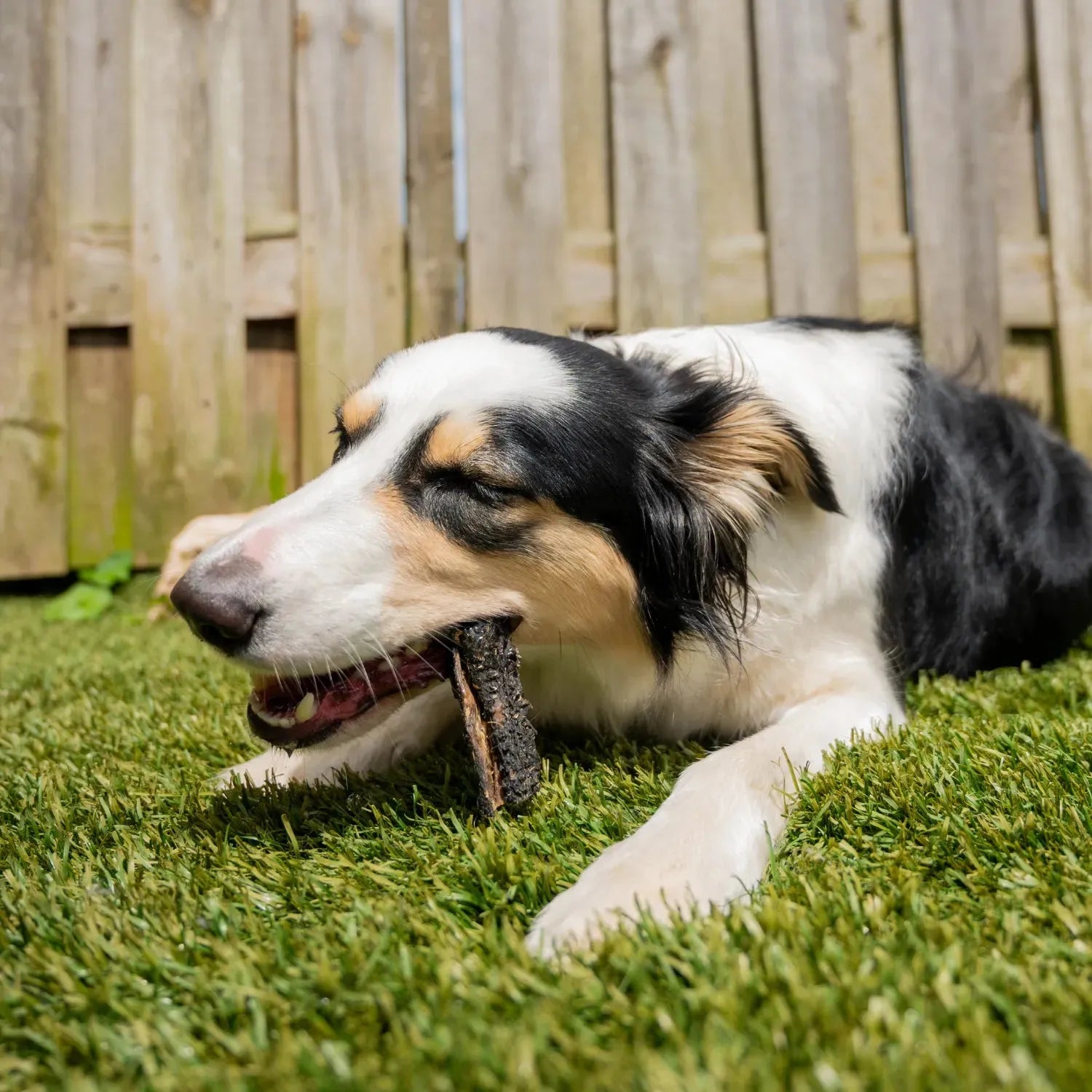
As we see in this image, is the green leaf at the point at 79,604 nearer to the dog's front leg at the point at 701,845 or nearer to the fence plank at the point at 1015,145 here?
the dog's front leg at the point at 701,845

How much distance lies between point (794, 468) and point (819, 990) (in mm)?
1381

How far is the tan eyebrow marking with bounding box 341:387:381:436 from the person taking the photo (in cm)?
228

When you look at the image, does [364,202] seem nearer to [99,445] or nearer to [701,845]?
[99,445]

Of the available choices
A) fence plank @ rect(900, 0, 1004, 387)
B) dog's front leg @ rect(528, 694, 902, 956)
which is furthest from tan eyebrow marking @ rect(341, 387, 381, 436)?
fence plank @ rect(900, 0, 1004, 387)

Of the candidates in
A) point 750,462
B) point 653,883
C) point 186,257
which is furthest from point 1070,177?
point 653,883

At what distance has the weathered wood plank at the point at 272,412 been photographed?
4.82 meters

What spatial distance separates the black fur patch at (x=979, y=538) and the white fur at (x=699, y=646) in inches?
5.1

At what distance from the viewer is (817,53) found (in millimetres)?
4855

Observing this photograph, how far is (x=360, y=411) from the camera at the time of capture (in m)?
2.31

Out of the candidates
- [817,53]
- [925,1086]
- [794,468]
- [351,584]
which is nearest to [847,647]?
[794,468]

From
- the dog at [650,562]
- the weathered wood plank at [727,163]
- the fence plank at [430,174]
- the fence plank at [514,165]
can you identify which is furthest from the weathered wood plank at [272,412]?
the dog at [650,562]

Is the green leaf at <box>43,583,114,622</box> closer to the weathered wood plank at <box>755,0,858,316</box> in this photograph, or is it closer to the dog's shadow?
the dog's shadow

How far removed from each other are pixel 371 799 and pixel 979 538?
75.1 inches

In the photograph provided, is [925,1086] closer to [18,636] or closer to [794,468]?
[794,468]
